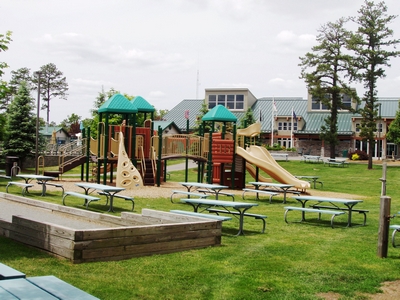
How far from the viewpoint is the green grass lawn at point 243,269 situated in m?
6.72

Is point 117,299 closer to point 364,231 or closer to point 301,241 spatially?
point 301,241

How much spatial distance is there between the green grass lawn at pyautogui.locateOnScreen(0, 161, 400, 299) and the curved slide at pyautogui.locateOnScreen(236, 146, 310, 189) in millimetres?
12811

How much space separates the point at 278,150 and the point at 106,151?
3219 centimetres

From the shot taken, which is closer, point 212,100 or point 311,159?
point 311,159

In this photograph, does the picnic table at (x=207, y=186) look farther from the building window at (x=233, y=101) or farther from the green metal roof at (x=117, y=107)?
the building window at (x=233, y=101)

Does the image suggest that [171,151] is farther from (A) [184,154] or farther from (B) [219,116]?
(B) [219,116]

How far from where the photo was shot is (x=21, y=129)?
35.6 meters

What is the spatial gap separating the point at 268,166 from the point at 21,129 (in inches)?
717

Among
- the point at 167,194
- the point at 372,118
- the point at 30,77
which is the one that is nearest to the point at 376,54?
the point at 372,118

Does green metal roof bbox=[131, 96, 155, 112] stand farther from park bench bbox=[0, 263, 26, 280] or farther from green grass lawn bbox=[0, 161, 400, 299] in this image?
park bench bbox=[0, 263, 26, 280]

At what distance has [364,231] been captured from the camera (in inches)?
488

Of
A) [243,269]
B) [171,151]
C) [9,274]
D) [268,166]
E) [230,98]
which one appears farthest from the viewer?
[230,98]

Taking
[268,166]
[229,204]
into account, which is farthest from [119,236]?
[268,166]

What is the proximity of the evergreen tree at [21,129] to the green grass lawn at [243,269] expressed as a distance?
1046 inches
